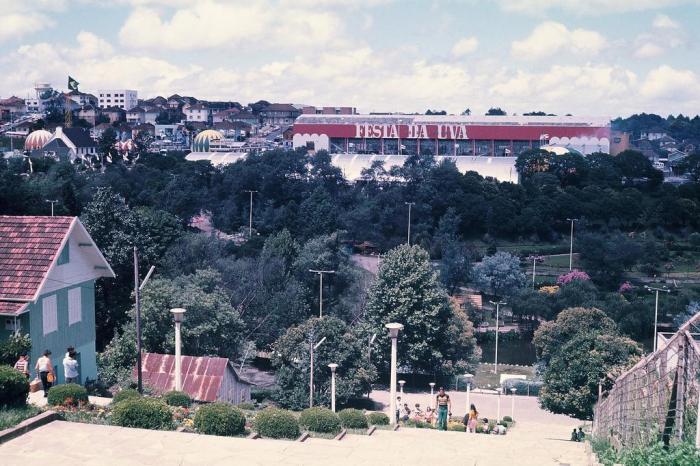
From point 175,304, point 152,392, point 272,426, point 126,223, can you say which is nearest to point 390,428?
point 272,426

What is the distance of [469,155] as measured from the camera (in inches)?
3159

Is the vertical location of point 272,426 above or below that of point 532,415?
above

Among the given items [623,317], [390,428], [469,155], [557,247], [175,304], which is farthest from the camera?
[469,155]

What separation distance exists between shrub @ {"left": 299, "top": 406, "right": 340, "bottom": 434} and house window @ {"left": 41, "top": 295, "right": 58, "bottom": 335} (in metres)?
5.96

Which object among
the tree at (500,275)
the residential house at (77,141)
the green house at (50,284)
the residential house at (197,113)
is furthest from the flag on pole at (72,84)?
the green house at (50,284)

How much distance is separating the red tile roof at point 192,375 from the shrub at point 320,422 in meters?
8.32

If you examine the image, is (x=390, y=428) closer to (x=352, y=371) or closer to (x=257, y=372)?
(x=352, y=371)

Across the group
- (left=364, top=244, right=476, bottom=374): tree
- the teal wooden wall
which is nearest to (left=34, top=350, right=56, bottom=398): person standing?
the teal wooden wall

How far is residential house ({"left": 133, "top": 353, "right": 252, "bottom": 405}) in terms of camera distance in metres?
19.9

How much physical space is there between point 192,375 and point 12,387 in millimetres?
9730

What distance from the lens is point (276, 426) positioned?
11.0 m

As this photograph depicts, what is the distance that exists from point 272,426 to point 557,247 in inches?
1853

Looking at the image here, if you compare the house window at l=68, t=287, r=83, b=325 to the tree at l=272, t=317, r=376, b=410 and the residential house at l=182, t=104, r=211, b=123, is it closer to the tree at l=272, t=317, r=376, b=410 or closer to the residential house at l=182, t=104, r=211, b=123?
the tree at l=272, t=317, r=376, b=410

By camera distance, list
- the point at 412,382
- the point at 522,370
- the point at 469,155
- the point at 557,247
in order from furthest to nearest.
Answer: the point at 469,155
the point at 557,247
the point at 522,370
the point at 412,382
